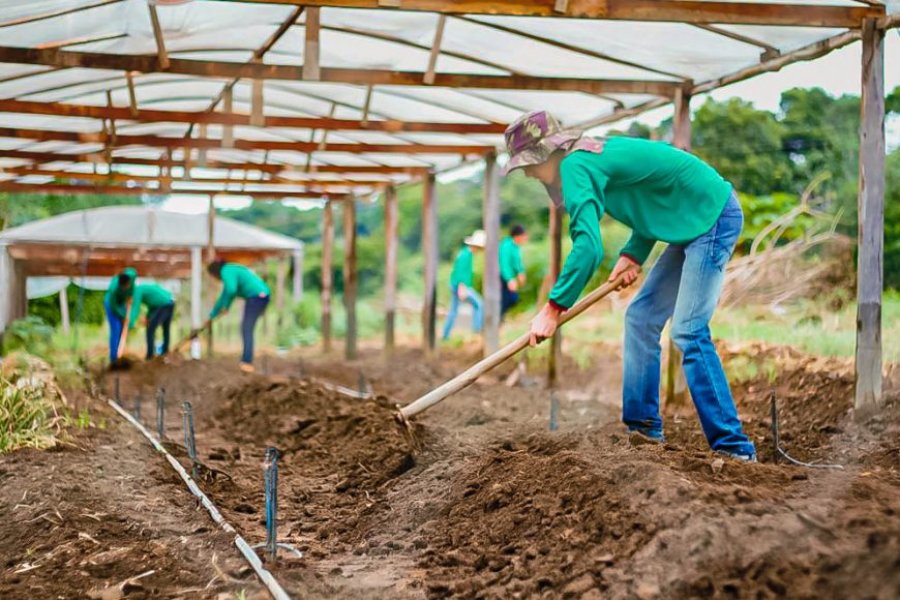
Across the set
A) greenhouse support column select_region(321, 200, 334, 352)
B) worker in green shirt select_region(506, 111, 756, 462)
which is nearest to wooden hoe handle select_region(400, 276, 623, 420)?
worker in green shirt select_region(506, 111, 756, 462)

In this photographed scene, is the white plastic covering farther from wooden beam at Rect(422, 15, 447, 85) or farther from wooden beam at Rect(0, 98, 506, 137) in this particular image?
wooden beam at Rect(0, 98, 506, 137)

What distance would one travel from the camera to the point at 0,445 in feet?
15.9

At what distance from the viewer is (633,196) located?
4090 millimetres

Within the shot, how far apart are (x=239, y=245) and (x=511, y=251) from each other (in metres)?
6.29

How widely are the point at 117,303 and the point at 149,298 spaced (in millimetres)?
499

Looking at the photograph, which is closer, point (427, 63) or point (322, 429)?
point (322, 429)

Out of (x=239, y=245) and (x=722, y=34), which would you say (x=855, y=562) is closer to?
(x=722, y=34)

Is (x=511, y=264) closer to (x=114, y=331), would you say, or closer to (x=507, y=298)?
(x=507, y=298)

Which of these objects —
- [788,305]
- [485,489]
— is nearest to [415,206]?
[788,305]

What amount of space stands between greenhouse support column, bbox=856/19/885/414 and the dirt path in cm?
318

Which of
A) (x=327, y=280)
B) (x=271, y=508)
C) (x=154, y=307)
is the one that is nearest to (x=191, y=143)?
(x=154, y=307)

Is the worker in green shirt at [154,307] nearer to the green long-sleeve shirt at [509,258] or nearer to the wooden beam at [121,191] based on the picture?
the wooden beam at [121,191]

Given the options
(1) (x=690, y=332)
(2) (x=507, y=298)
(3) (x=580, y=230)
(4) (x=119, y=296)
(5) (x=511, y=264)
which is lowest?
(4) (x=119, y=296)

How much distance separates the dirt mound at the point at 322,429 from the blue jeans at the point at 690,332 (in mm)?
1119
